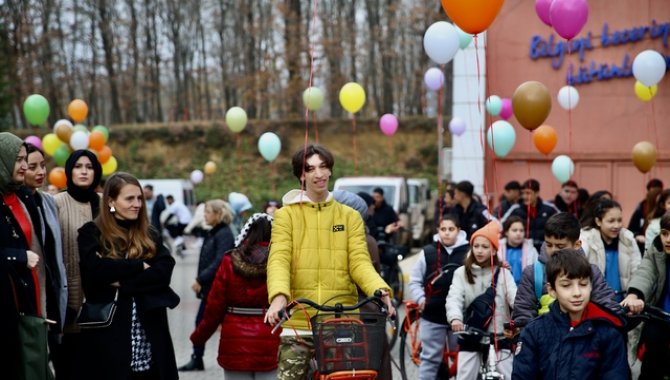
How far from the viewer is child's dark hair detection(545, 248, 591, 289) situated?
193 inches

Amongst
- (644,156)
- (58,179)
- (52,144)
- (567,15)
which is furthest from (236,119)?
(567,15)

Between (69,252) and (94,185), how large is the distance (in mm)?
487

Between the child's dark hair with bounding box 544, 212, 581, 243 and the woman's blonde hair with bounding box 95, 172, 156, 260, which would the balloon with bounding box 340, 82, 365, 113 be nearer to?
the child's dark hair with bounding box 544, 212, 581, 243

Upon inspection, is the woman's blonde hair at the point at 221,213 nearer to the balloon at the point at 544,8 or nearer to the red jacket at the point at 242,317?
the red jacket at the point at 242,317

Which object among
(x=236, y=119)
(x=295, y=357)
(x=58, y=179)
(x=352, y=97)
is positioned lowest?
(x=295, y=357)

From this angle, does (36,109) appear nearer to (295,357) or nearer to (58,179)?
(58,179)

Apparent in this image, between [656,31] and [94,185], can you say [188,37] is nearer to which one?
[656,31]

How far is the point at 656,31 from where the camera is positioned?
22656 mm

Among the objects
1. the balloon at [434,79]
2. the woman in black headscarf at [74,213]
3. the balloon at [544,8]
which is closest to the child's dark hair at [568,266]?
the woman in black headscarf at [74,213]

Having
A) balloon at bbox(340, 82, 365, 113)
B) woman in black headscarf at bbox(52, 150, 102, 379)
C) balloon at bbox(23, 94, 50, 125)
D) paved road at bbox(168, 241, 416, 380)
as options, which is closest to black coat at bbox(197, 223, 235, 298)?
paved road at bbox(168, 241, 416, 380)

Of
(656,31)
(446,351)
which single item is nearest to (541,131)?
(446,351)

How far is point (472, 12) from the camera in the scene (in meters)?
7.77

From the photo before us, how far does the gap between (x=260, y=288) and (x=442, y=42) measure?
5.55 m

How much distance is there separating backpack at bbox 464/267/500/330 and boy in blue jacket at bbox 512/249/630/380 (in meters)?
2.11
